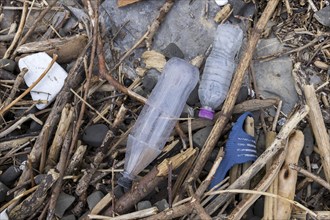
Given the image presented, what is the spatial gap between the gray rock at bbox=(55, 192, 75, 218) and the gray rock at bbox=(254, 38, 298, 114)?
1343mm

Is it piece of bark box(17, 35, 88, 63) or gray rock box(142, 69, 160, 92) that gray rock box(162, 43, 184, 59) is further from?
piece of bark box(17, 35, 88, 63)

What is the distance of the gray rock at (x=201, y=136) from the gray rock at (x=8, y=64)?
3.99ft

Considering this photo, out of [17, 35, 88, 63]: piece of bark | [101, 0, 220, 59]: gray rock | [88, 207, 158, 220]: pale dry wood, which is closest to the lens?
[88, 207, 158, 220]: pale dry wood

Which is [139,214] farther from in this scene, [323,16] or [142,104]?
[323,16]

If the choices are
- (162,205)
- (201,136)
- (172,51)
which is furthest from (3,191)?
(172,51)

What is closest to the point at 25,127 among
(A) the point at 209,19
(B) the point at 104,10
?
(B) the point at 104,10

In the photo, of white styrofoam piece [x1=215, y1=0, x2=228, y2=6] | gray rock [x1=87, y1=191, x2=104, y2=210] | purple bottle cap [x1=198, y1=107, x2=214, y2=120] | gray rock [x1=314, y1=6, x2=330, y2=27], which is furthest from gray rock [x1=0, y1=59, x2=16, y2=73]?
gray rock [x1=314, y1=6, x2=330, y2=27]

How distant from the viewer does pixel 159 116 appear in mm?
3021

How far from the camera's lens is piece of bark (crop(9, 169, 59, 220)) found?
2.68m

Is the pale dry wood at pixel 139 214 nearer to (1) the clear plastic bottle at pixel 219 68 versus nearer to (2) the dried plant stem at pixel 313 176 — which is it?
(1) the clear plastic bottle at pixel 219 68

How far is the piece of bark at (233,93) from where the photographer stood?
2.84 m

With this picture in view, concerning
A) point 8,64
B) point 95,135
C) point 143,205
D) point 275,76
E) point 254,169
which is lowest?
point 143,205

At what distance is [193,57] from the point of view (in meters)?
3.27

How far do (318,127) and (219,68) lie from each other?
0.70 m
